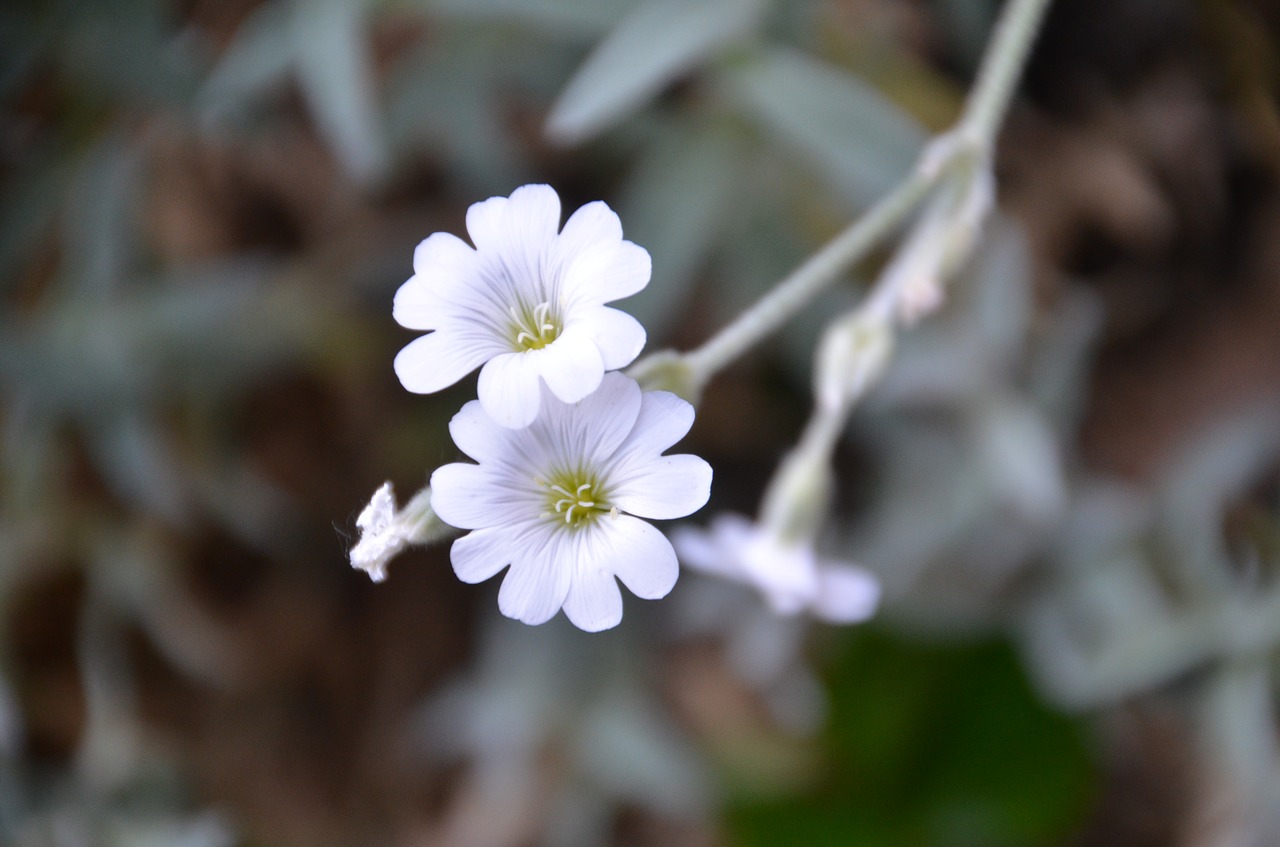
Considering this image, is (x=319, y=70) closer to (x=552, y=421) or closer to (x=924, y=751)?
(x=552, y=421)

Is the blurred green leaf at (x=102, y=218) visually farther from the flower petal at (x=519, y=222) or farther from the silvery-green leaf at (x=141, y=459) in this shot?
the flower petal at (x=519, y=222)

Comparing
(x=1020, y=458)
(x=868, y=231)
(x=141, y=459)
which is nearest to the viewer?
(x=868, y=231)

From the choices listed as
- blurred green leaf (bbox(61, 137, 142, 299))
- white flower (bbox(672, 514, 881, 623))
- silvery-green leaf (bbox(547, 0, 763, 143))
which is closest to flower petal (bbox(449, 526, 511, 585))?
white flower (bbox(672, 514, 881, 623))

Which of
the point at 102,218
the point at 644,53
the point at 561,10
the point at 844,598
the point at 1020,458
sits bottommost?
the point at 844,598

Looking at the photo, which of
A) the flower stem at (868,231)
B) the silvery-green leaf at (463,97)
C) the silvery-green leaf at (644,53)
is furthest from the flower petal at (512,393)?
the silvery-green leaf at (463,97)

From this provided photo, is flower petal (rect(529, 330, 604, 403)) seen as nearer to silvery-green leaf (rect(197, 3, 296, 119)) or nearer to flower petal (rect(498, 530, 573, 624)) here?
flower petal (rect(498, 530, 573, 624))

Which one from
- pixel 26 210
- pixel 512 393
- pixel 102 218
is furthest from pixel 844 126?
pixel 26 210
